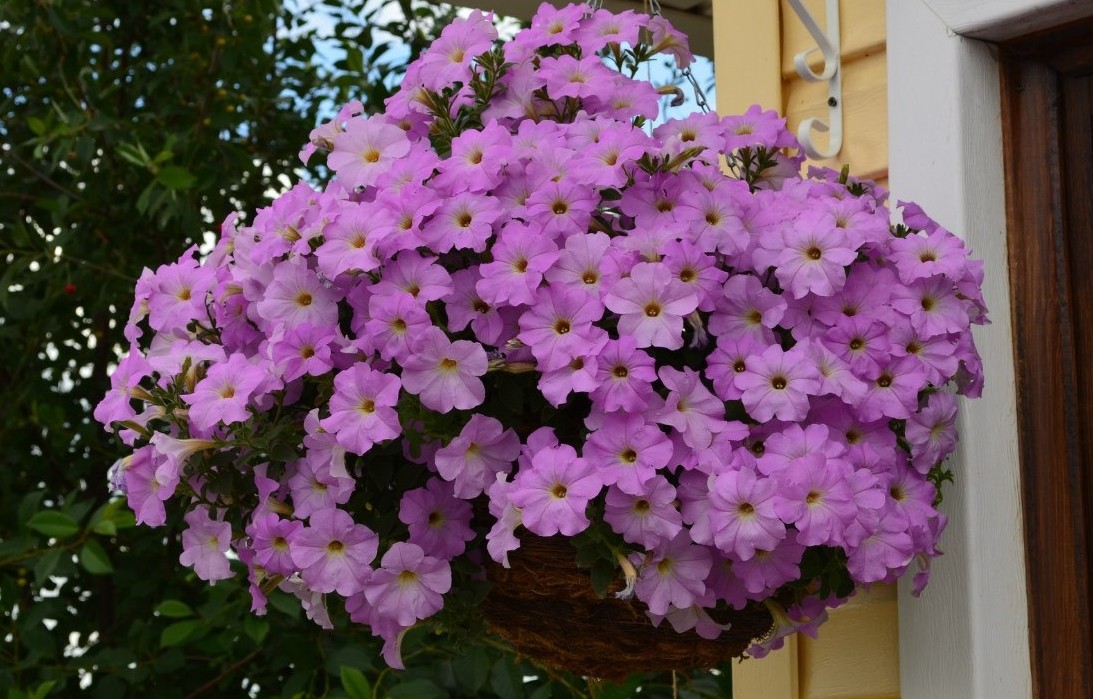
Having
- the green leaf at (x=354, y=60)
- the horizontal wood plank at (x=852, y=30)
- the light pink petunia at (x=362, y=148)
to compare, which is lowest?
the light pink petunia at (x=362, y=148)

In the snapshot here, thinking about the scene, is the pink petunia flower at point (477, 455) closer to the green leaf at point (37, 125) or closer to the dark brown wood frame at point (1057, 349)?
the dark brown wood frame at point (1057, 349)

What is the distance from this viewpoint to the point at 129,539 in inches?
105

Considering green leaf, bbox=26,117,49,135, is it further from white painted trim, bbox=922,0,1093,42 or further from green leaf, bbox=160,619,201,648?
white painted trim, bbox=922,0,1093,42

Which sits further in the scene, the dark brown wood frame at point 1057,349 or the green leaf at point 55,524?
the green leaf at point 55,524

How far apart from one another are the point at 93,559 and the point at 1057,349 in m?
1.51

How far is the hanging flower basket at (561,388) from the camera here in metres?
0.98

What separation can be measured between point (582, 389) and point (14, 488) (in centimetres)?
237

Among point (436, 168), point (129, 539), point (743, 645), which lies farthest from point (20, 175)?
point (743, 645)

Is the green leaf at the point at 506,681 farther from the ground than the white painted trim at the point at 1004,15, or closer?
closer

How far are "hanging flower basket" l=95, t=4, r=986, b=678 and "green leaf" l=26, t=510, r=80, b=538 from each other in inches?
37.3

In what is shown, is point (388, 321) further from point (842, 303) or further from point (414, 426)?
point (842, 303)

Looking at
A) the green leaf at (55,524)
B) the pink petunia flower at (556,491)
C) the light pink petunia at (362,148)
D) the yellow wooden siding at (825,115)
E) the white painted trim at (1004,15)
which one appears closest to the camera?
the pink petunia flower at (556,491)

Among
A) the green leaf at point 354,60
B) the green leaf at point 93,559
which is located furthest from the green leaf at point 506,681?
the green leaf at point 354,60

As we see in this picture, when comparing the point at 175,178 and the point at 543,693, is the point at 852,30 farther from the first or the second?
the point at 175,178
